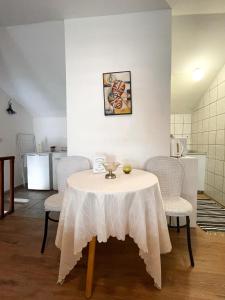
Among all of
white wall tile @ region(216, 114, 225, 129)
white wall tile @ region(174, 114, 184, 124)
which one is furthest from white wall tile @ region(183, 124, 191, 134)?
white wall tile @ region(216, 114, 225, 129)

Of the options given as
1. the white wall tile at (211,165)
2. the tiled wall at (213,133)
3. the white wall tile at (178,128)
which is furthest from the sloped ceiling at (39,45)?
the white wall tile at (211,165)

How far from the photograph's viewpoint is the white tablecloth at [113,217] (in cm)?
129

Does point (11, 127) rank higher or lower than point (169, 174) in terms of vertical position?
higher

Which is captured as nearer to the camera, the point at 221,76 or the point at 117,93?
the point at 117,93

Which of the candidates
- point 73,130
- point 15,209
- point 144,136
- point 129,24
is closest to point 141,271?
point 144,136

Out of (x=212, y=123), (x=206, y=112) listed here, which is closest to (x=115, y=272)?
(x=212, y=123)

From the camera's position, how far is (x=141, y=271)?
1.64 metres

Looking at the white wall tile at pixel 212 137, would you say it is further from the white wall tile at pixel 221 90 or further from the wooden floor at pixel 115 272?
the wooden floor at pixel 115 272

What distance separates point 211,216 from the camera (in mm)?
2797

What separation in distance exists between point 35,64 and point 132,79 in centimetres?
173

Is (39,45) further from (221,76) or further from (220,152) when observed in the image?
(220,152)

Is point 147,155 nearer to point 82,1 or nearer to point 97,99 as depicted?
point 97,99

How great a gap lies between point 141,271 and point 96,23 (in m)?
2.52

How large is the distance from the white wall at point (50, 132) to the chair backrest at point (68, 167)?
2.42 metres
